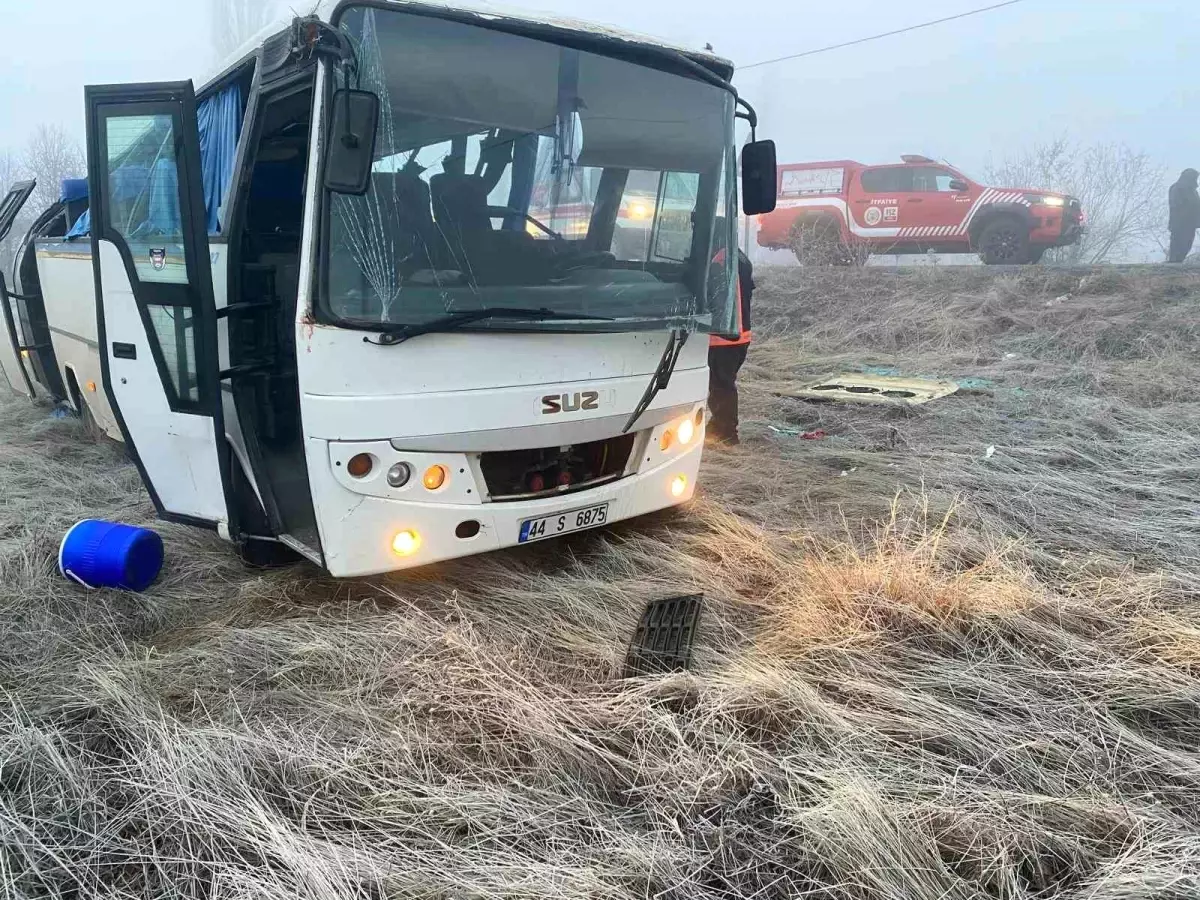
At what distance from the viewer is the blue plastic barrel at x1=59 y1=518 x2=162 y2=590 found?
3.57 metres

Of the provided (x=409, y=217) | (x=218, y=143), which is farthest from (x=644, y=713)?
(x=218, y=143)

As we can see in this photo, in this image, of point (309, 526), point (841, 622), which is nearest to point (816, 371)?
point (841, 622)

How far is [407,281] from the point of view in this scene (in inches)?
117

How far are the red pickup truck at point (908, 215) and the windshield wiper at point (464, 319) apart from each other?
42.1ft

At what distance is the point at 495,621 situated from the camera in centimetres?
337

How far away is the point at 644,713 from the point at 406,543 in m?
1.19

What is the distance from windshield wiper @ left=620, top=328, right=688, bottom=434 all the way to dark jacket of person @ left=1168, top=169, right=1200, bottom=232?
49.3 feet

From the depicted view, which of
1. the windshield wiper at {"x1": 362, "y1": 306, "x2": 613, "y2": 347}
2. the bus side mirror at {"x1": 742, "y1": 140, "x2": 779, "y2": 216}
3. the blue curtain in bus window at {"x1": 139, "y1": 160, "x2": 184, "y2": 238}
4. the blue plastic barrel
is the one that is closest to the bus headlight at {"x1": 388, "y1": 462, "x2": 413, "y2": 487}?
the windshield wiper at {"x1": 362, "y1": 306, "x2": 613, "y2": 347}

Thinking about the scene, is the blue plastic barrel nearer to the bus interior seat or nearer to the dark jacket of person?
the bus interior seat

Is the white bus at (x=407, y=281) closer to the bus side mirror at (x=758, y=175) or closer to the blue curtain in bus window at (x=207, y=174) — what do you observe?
the blue curtain in bus window at (x=207, y=174)

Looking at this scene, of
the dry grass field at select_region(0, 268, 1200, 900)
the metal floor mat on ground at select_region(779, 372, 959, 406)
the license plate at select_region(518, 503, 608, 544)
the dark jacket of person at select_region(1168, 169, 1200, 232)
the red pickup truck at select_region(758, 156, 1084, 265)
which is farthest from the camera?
the dark jacket of person at select_region(1168, 169, 1200, 232)

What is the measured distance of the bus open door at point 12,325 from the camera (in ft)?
21.9

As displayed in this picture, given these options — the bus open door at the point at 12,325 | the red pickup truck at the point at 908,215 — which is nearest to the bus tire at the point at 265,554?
the bus open door at the point at 12,325

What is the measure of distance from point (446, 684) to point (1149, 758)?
7.38ft
